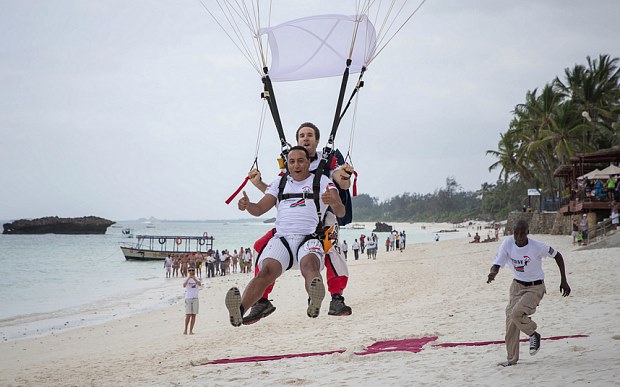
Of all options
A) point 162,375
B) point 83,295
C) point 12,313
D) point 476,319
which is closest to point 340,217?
point 162,375

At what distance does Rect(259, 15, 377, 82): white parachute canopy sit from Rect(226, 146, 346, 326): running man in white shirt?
1343 mm

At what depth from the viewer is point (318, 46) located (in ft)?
20.1

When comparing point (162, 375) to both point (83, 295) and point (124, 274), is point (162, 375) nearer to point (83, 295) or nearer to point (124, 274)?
point (83, 295)

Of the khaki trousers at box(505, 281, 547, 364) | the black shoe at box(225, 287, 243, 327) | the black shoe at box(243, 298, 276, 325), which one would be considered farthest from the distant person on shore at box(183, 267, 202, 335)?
the black shoe at box(225, 287, 243, 327)

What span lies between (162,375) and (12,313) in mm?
17454

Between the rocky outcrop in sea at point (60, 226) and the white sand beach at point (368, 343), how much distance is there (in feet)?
353

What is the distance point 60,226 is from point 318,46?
419ft

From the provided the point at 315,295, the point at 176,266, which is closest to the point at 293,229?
the point at 315,295

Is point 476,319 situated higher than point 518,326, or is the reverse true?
point 518,326

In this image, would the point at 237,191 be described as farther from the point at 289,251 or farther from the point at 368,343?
the point at 368,343

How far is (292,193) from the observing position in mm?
5246

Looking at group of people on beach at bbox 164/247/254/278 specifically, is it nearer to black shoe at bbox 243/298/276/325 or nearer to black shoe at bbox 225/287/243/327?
black shoe at bbox 243/298/276/325

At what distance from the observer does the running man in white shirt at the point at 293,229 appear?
4.78 meters

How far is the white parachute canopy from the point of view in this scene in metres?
6.11
